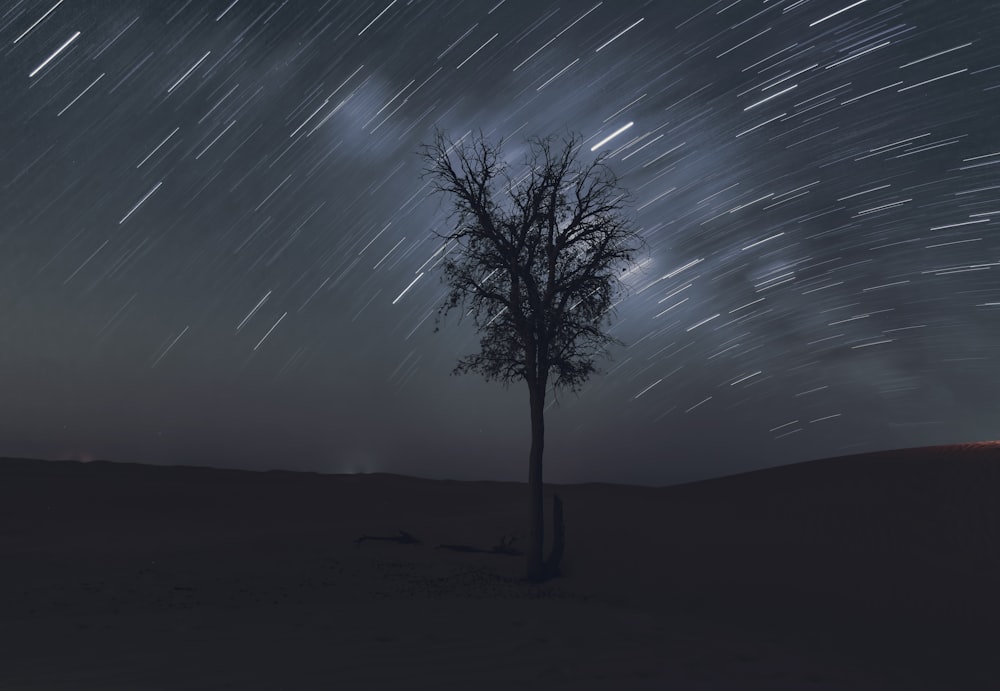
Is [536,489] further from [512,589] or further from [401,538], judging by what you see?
[401,538]

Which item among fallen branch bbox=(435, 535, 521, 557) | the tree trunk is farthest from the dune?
the tree trunk

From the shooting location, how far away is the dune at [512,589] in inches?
293

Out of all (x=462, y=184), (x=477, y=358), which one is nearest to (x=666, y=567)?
(x=477, y=358)

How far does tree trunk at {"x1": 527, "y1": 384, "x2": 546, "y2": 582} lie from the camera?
15.8 metres

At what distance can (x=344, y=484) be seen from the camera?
38406mm

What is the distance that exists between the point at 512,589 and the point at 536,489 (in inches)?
95.0

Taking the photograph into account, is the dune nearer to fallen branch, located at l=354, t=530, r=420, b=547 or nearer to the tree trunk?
fallen branch, located at l=354, t=530, r=420, b=547

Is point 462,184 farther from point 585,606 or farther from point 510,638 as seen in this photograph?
point 510,638

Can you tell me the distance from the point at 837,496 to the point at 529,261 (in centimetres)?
1701

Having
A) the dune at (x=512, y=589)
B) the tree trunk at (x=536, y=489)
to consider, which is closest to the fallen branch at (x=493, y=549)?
the dune at (x=512, y=589)

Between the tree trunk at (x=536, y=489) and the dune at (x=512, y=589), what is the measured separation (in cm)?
61

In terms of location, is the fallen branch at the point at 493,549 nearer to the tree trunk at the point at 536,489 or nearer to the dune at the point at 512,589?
the dune at the point at 512,589

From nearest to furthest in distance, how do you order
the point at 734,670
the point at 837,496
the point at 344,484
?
the point at 734,670 → the point at 837,496 → the point at 344,484

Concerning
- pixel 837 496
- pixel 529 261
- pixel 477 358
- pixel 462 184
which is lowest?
pixel 837 496
